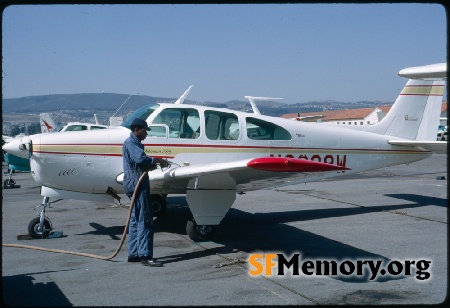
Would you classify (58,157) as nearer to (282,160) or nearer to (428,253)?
(282,160)

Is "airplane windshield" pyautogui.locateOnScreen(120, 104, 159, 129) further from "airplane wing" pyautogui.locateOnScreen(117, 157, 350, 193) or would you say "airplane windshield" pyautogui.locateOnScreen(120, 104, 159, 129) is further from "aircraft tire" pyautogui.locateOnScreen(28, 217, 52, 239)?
"aircraft tire" pyautogui.locateOnScreen(28, 217, 52, 239)

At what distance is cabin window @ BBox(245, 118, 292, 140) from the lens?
8086 millimetres

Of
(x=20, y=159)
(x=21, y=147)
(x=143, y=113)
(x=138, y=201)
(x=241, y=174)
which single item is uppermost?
(x=143, y=113)

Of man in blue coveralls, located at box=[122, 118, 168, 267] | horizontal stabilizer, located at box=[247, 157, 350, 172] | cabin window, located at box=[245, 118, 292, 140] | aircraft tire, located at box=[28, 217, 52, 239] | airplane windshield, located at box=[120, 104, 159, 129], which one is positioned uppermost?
airplane windshield, located at box=[120, 104, 159, 129]

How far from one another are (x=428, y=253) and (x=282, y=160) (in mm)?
2717

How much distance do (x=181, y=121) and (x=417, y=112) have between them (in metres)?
5.78

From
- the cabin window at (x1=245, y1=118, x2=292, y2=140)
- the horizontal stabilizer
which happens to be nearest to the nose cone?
the cabin window at (x1=245, y1=118, x2=292, y2=140)

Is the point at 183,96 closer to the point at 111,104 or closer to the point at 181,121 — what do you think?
the point at 181,121

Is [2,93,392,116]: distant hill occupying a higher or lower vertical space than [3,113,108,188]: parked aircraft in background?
higher

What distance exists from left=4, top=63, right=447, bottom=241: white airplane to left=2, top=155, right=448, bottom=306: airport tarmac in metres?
Result: 0.78

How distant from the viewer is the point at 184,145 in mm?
7586

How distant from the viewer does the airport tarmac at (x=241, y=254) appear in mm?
4688

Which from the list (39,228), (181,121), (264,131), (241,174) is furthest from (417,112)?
(39,228)

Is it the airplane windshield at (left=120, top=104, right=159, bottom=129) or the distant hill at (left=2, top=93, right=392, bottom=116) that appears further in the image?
the distant hill at (left=2, top=93, right=392, bottom=116)
